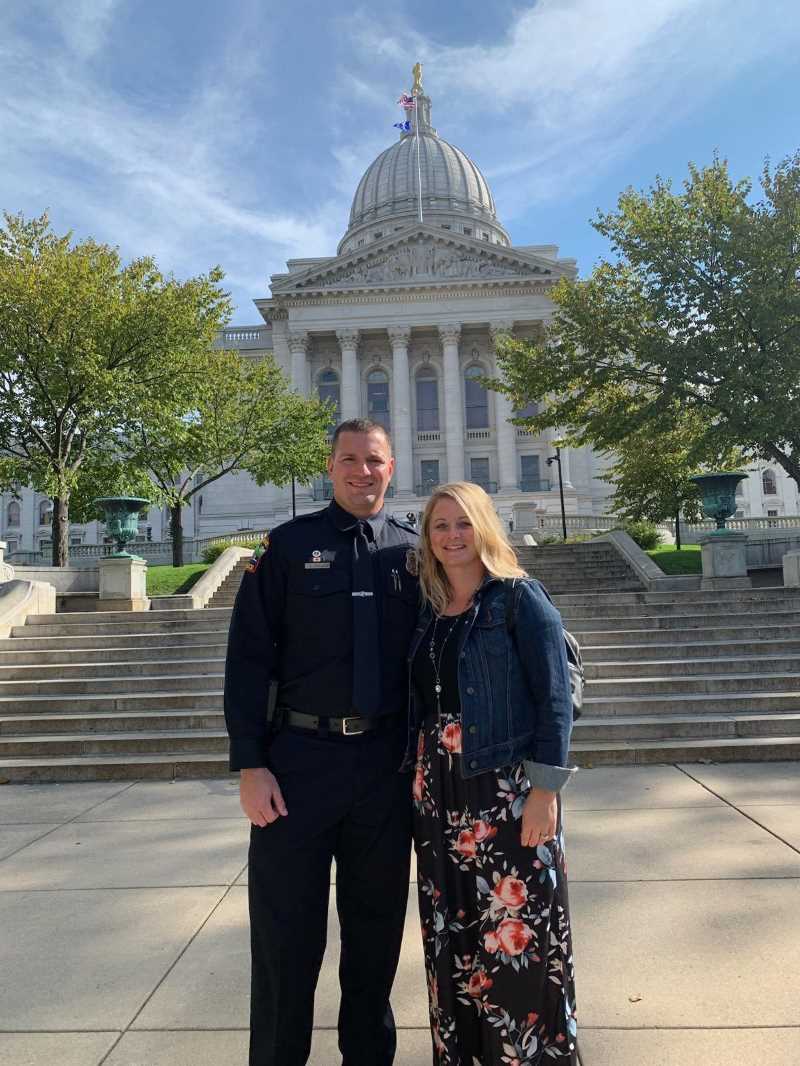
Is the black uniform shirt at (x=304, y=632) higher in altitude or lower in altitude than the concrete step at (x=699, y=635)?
higher

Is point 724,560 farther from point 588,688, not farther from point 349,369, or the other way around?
point 349,369

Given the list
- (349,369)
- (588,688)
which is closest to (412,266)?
(349,369)

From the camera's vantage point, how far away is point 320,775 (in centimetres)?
274

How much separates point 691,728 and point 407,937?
5424 mm

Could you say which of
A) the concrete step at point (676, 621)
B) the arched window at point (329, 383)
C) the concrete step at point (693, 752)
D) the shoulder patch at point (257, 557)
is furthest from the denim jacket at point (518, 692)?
the arched window at point (329, 383)

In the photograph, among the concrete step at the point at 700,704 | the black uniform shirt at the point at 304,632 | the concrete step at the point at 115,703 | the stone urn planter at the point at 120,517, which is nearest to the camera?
the black uniform shirt at the point at 304,632

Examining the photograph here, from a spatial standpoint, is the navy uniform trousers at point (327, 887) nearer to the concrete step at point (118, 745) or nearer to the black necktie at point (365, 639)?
the black necktie at point (365, 639)

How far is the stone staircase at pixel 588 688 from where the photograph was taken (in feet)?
27.0

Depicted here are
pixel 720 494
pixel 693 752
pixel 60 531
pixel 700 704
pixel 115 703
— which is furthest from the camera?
pixel 60 531

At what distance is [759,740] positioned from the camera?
26.7 ft

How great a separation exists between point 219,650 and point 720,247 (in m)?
16.0

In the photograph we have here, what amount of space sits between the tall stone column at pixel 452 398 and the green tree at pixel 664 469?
92.3 feet

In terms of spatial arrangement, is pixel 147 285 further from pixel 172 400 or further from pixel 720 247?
pixel 720 247

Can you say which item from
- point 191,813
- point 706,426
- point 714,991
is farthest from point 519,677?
point 706,426
